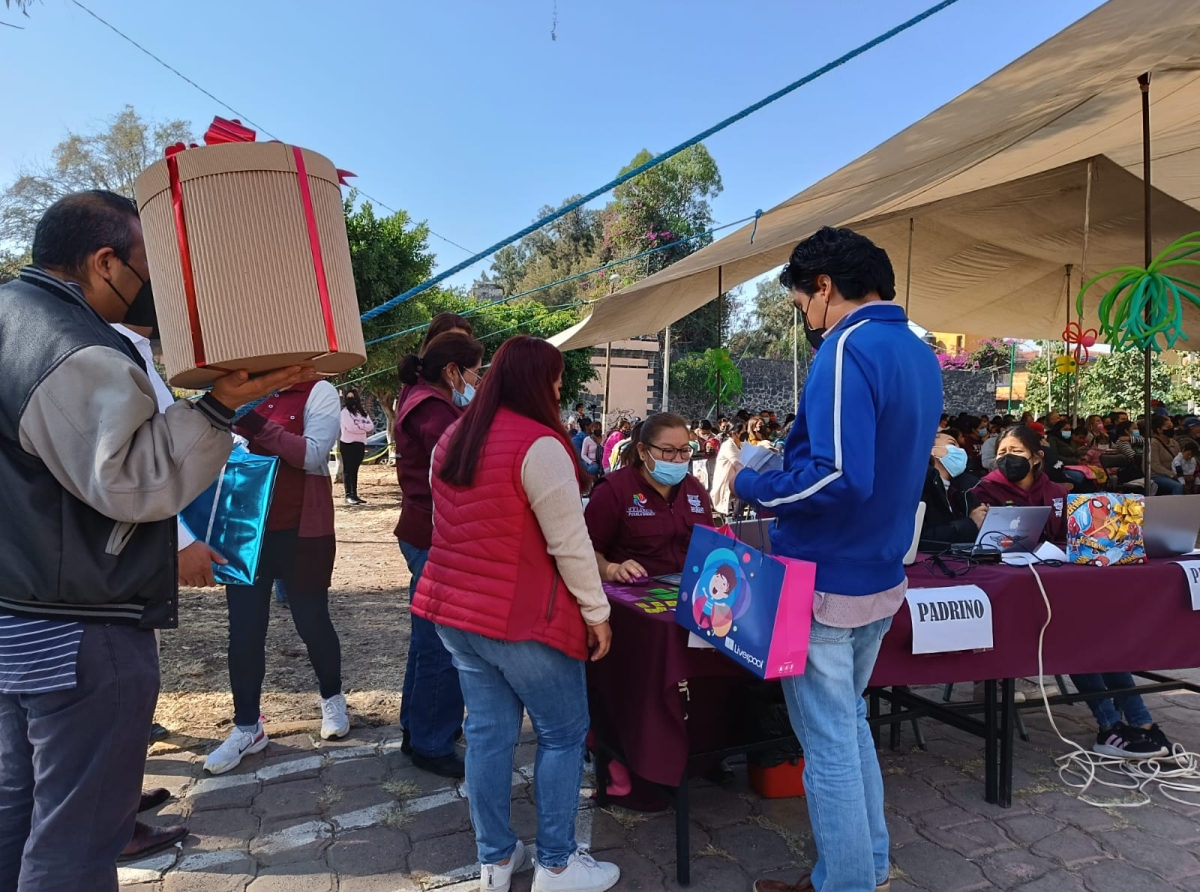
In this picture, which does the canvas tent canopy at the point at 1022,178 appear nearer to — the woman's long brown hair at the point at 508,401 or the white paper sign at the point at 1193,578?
the white paper sign at the point at 1193,578

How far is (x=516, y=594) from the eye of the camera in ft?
7.09

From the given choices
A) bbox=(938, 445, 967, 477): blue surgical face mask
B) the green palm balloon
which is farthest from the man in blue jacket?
the green palm balloon

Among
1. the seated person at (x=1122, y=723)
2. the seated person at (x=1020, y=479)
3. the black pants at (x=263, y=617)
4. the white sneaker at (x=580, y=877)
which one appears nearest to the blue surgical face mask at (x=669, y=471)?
the white sneaker at (x=580, y=877)

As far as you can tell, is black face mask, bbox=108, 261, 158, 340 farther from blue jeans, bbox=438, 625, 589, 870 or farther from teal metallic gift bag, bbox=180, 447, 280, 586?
blue jeans, bbox=438, 625, 589, 870

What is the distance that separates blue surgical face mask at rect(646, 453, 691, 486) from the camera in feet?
10.3

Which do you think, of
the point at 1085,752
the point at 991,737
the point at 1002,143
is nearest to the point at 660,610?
the point at 991,737

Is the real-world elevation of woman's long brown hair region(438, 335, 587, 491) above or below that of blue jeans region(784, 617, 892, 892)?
above

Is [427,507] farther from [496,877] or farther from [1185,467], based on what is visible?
[1185,467]

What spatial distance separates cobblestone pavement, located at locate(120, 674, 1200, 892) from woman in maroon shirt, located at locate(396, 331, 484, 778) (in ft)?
0.56

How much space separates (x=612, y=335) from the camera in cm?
851

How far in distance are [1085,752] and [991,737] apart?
2.23 feet

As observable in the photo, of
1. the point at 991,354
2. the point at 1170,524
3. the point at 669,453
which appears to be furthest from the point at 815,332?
the point at 991,354

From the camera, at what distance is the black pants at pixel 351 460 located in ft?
39.3

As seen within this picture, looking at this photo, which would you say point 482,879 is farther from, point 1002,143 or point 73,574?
point 1002,143
